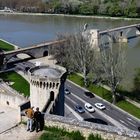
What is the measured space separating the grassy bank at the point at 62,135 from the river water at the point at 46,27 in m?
40.0

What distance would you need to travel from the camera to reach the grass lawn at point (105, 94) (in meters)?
43.5

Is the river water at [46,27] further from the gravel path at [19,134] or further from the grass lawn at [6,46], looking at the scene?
the gravel path at [19,134]

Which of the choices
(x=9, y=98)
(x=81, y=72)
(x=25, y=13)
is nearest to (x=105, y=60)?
(x=81, y=72)

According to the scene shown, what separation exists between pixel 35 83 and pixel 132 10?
105308 mm

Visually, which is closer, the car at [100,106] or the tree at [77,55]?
the car at [100,106]

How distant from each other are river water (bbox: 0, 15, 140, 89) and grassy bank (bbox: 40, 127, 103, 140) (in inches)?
1573

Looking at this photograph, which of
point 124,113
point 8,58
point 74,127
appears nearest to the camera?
point 74,127

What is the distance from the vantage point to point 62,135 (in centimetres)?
1845

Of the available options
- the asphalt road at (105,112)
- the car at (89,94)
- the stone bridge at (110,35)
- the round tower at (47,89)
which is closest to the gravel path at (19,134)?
the round tower at (47,89)

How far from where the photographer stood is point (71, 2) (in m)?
140

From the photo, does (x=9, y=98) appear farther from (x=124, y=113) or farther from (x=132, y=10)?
(x=132, y=10)

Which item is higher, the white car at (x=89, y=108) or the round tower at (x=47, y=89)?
the round tower at (x=47, y=89)

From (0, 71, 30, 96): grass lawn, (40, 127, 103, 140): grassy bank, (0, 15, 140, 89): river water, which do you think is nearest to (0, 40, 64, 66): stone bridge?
(0, 71, 30, 96): grass lawn

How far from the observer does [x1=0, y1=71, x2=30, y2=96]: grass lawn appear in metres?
49.5
